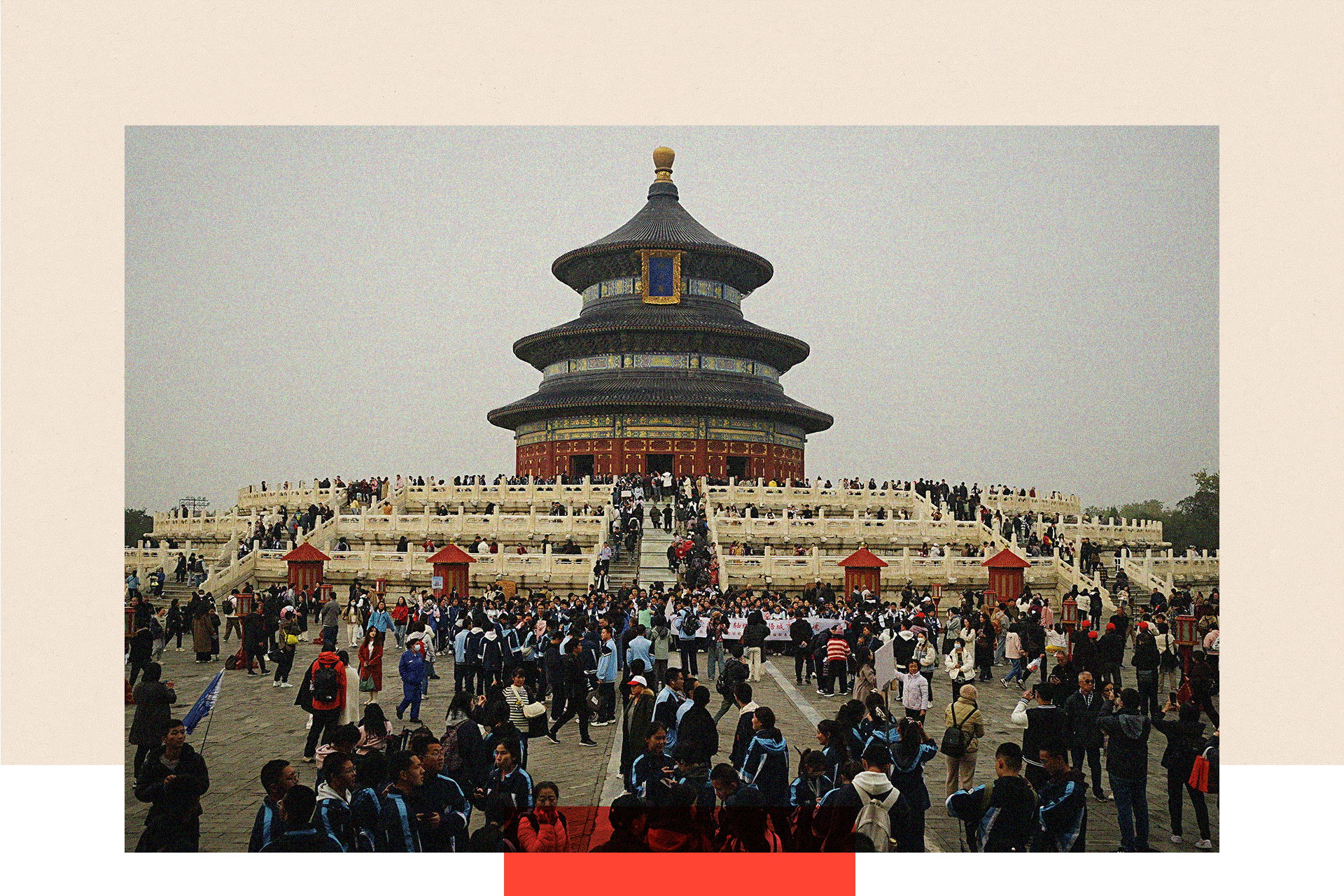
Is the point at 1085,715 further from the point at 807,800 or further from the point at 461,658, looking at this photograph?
the point at 461,658

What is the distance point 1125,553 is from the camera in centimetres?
2723

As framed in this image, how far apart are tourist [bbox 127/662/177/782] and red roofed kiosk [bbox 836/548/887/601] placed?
15069 millimetres

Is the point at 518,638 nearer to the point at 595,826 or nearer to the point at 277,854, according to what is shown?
the point at 595,826

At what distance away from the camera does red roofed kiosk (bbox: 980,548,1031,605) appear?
23953mm

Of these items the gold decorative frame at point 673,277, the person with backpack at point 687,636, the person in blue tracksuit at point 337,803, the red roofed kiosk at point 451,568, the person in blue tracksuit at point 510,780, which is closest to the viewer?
the person in blue tracksuit at point 337,803

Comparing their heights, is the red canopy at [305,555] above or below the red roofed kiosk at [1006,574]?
above

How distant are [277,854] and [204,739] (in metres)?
5.62

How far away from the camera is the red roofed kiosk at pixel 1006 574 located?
2395 cm

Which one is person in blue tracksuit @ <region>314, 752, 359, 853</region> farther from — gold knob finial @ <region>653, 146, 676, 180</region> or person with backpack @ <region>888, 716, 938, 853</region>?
gold knob finial @ <region>653, 146, 676, 180</region>

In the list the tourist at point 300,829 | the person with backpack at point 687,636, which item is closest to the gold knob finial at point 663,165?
the person with backpack at point 687,636

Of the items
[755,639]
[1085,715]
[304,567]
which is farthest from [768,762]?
[304,567]

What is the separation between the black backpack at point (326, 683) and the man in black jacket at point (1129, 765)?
7.57 m

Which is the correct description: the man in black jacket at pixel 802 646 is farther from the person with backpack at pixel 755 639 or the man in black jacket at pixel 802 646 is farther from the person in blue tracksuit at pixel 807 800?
the person in blue tracksuit at pixel 807 800

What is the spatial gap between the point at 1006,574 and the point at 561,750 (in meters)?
14.2
